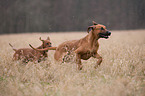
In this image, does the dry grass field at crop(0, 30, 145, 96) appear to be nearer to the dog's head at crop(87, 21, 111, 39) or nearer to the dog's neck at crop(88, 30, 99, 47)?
A: the dog's neck at crop(88, 30, 99, 47)

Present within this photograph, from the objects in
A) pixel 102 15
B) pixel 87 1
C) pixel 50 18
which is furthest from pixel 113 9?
pixel 50 18

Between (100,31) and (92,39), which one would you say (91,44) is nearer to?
(92,39)

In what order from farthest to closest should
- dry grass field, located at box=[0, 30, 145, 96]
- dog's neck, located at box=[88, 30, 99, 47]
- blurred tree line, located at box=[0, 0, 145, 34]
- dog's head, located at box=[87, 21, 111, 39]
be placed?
blurred tree line, located at box=[0, 0, 145, 34] → dog's neck, located at box=[88, 30, 99, 47] → dog's head, located at box=[87, 21, 111, 39] → dry grass field, located at box=[0, 30, 145, 96]

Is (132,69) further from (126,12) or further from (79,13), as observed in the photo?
(79,13)

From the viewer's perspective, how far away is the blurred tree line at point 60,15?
2786 cm

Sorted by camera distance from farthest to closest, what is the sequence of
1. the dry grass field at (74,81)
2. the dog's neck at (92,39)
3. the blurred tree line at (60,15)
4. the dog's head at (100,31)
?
the blurred tree line at (60,15) → the dog's neck at (92,39) → the dog's head at (100,31) → the dry grass field at (74,81)

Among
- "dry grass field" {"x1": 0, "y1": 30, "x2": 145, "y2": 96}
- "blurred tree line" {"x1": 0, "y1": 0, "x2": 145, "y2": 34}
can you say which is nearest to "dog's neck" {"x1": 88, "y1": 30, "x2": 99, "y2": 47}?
"dry grass field" {"x1": 0, "y1": 30, "x2": 145, "y2": 96}

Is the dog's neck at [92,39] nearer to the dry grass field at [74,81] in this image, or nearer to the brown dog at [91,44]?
the brown dog at [91,44]

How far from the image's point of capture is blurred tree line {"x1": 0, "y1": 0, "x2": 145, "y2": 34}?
27859mm

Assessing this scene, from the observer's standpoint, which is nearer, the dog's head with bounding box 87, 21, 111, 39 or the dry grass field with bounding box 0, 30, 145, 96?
the dry grass field with bounding box 0, 30, 145, 96

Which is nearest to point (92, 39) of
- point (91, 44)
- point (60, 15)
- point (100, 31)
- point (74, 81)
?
point (91, 44)

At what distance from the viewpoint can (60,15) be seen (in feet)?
107

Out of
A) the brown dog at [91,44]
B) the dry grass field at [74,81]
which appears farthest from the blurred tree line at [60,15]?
the dry grass field at [74,81]

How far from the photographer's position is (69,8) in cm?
3195
